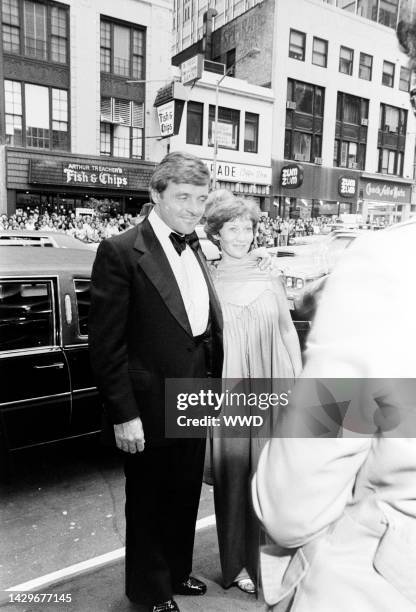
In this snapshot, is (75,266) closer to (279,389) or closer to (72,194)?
(279,389)

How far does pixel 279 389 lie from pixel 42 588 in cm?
149

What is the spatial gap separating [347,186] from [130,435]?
31625 mm

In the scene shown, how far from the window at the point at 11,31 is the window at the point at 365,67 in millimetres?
20874

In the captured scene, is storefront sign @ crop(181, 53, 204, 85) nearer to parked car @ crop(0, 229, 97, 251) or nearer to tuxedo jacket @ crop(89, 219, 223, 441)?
parked car @ crop(0, 229, 97, 251)

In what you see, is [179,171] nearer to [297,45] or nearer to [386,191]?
[297,45]

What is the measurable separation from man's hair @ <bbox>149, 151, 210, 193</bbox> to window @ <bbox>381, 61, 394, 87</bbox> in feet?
114

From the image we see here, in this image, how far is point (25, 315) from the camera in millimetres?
3146

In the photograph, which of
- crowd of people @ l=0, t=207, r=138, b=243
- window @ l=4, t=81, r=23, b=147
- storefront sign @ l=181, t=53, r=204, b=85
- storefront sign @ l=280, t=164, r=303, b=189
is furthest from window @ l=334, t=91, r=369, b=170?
window @ l=4, t=81, r=23, b=147

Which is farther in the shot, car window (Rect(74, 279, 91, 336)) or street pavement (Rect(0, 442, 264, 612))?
car window (Rect(74, 279, 91, 336))

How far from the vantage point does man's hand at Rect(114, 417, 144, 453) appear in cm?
202

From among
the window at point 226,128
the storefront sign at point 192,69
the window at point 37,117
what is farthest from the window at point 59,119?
the window at point 226,128

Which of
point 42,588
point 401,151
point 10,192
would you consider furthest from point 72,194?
point 401,151

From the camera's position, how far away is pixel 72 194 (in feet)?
69.5

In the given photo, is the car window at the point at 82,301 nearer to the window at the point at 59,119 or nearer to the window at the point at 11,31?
the window at the point at 59,119
